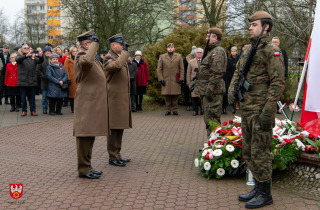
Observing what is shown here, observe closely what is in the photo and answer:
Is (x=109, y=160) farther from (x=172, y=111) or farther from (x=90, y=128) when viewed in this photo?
(x=172, y=111)

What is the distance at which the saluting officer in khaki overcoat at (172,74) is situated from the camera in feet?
40.1

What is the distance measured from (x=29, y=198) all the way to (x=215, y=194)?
2.40 meters

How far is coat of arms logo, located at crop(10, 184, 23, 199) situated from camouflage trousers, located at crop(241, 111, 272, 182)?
298cm

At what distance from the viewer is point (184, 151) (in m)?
7.17

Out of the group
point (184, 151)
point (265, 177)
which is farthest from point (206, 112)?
point (265, 177)

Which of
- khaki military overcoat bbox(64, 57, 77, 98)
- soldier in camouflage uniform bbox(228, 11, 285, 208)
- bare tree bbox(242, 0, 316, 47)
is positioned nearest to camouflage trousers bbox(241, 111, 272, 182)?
soldier in camouflage uniform bbox(228, 11, 285, 208)

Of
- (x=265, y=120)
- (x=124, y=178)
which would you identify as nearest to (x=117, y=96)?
(x=124, y=178)

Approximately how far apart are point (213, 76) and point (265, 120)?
245 centimetres

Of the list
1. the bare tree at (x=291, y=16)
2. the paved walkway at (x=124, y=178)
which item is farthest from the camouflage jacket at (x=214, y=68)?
the bare tree at (x=291, y=16)

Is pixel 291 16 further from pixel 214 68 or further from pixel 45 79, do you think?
pixel 214 68

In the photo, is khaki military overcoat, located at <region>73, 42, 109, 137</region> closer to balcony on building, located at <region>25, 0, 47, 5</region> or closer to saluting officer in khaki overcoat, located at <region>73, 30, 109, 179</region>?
saluting officer in khaki overcoat, located at <region>73, 30, 109, 179</region>

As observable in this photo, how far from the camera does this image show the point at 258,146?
4.21 m

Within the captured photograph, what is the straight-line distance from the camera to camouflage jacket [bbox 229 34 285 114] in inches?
158

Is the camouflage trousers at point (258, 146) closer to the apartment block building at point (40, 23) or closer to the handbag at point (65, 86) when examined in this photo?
the handbag at point (65, 86)
